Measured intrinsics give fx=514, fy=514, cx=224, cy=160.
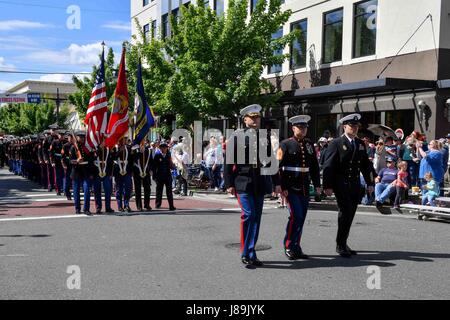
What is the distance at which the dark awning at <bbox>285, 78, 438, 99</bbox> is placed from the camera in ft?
53.4

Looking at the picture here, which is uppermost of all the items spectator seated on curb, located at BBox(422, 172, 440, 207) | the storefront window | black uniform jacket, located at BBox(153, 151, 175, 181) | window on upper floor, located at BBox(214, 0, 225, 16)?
window on upper floor, located at BBox(214, 0, 225, 16)

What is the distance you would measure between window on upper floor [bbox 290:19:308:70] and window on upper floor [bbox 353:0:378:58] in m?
2.87

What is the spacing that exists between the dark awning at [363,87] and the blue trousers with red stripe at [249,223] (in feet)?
35.8

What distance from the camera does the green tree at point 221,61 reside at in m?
18.5

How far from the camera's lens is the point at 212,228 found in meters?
9.62

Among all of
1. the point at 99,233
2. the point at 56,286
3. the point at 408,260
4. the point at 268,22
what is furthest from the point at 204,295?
the point at 268,22

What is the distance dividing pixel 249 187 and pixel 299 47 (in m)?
17.0

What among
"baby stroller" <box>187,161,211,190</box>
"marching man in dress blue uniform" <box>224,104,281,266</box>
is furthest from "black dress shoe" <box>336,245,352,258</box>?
"baby stroller" <box>187,161,211,190</box>

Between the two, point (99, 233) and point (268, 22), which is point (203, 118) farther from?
point (99, 233)

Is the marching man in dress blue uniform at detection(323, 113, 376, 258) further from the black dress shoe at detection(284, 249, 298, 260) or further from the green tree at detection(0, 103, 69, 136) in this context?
the green tree at detection(0, 103, 69, 136)

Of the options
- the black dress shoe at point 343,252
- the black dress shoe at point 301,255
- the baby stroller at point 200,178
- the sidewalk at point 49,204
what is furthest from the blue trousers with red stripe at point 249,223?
the baby stroller at point 200,178

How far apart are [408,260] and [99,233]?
17.0 ft

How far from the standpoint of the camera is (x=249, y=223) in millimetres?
6668

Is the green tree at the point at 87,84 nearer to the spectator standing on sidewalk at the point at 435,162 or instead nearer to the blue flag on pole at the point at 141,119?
the blue flag on pole at the point at 141,119
